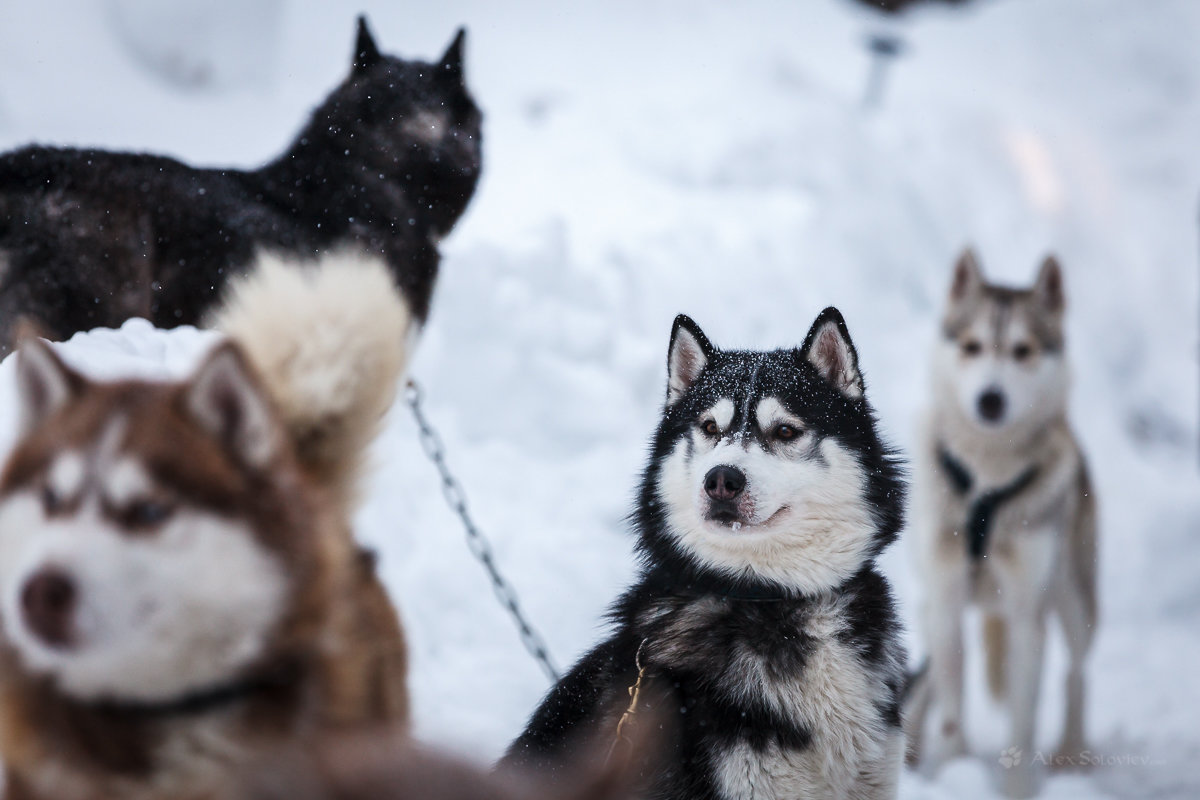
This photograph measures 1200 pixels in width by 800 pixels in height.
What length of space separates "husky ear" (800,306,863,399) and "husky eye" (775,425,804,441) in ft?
0.46

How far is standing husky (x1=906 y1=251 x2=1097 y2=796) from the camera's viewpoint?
374cm

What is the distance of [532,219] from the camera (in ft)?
16.9

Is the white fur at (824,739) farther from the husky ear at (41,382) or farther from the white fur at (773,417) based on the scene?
the husky ear at (41,382)

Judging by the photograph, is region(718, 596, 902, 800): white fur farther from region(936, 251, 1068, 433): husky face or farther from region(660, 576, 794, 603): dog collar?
region(936, 251, 1068, 433): husky face

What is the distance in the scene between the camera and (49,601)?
0.85m

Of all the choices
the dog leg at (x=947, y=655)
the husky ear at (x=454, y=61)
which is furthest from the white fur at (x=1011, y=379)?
the husky ear at (x=454, y=61)

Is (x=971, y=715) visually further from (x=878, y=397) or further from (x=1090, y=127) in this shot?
(x=1090, y=127)

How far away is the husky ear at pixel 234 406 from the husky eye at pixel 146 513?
11 centimetres

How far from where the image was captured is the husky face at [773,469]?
1.68 meters

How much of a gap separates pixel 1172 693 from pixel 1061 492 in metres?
1.41

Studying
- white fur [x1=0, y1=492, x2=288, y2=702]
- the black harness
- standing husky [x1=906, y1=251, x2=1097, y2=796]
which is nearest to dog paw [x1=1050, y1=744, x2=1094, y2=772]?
standing husky [x1=906, y1=251, x2=1097, y2=796]

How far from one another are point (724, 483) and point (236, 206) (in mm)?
1835

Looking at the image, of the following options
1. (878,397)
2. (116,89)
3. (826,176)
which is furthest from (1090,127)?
(116,89)

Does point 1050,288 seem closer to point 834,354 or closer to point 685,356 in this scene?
point 834,354
